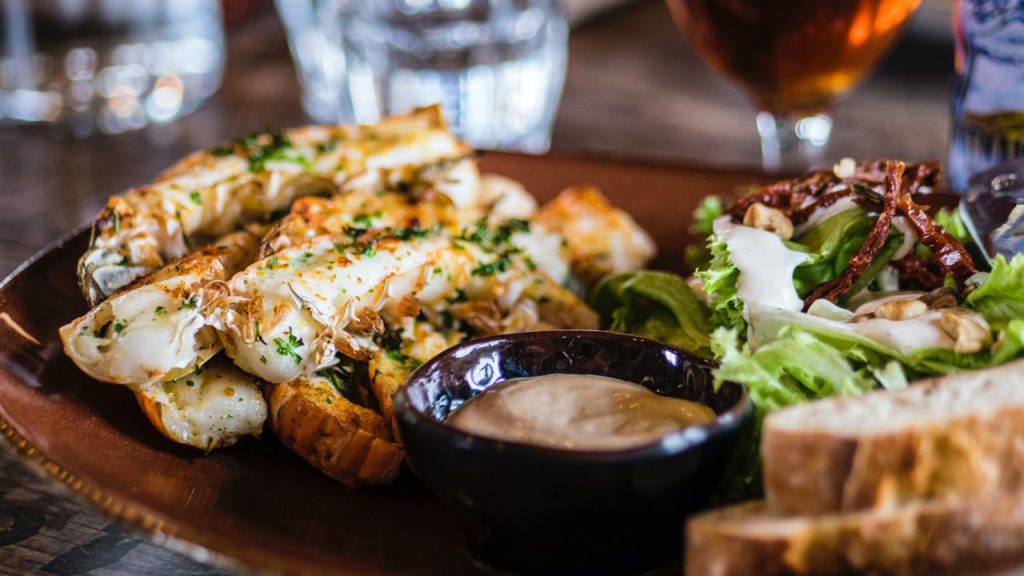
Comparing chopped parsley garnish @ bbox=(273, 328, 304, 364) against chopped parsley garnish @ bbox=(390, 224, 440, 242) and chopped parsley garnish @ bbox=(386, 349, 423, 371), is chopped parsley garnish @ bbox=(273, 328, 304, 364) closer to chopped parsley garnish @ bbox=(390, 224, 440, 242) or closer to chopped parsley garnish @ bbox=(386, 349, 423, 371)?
chopped parsley garnish @ bbox=(386, 349, 423, 371)

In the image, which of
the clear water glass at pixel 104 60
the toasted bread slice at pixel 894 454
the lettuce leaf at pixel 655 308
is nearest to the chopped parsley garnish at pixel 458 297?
the lettuce leaf at pixel 655 308

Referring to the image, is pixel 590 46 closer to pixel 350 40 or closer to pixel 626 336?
pixel 350 40

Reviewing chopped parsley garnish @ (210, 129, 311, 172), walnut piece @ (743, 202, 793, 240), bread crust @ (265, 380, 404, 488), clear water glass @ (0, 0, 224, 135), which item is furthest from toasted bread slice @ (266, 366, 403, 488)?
clear water glass @ (0, 0, 224, 135)

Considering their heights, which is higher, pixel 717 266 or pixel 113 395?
pixel 717 266

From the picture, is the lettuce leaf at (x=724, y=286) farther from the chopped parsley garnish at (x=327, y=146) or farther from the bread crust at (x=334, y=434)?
the chopped parsley garnish at (x=327, y=146)

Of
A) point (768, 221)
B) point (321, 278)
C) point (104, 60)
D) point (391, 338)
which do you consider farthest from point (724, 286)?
point (104, 60)

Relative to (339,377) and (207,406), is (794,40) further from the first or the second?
(207,406)

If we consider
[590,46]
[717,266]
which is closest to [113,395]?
[717,266]
